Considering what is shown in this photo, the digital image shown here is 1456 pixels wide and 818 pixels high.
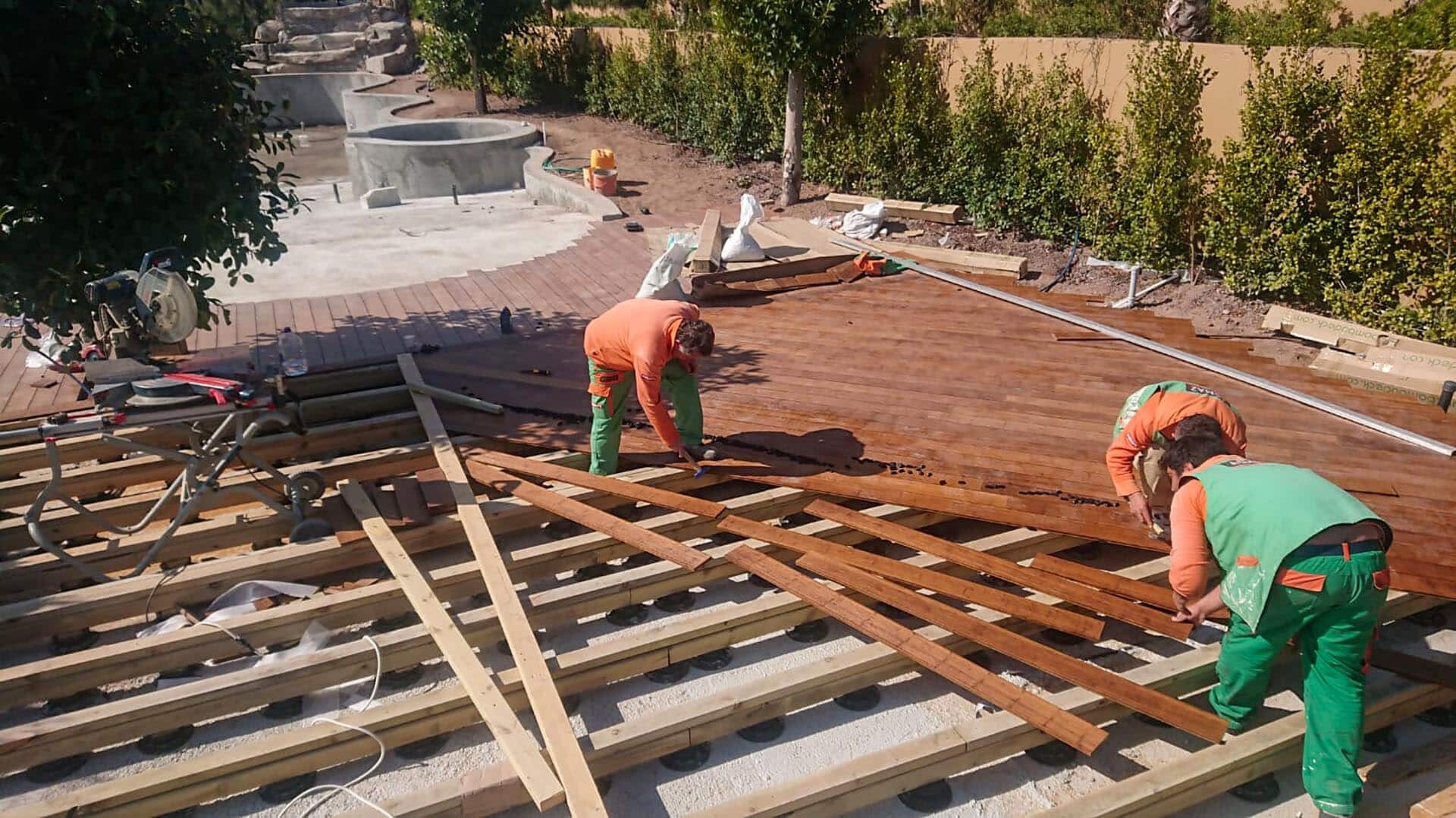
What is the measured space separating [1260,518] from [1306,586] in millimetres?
242

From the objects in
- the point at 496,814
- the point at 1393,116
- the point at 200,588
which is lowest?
the point at 496,814

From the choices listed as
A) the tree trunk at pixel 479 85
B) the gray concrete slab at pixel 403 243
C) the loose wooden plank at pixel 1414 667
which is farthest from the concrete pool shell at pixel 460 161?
the loose wooden plank at pixel 1414 667

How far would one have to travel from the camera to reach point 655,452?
4.91m

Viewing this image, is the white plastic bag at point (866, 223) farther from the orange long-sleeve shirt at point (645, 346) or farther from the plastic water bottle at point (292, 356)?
the plastic water bottle at point (292, 356)

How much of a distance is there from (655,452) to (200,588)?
2.23m

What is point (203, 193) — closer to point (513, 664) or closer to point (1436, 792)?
point (513, 664)

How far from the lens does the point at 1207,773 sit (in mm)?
2902

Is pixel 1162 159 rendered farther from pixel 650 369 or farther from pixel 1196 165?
pixel 650 369

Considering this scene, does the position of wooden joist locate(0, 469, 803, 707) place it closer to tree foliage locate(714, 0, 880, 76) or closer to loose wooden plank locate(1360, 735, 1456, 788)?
loose wooden plank locate(1360, 735, 1456, 788)

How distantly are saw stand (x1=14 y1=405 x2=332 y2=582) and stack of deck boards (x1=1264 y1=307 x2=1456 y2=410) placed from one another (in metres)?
6.28

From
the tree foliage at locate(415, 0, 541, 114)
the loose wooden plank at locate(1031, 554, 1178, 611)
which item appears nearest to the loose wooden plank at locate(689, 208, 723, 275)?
the loose wooden plank at locate(1031, 554, 1178, 611)

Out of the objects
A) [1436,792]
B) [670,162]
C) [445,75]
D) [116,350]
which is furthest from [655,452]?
[445,75]

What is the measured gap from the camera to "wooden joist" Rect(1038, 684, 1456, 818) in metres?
2.80

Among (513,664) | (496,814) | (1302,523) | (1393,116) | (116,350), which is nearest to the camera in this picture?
(1302,523)
